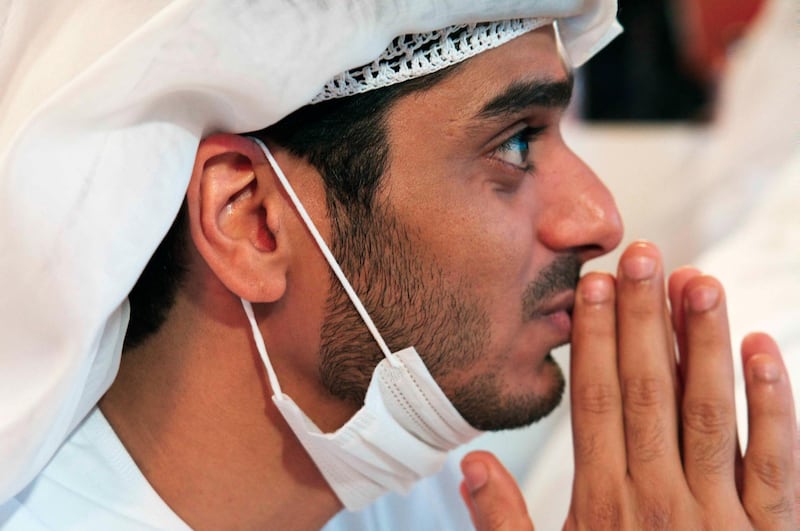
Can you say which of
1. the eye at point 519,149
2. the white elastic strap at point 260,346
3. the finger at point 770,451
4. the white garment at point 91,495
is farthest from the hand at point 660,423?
the white garment at point 91,495

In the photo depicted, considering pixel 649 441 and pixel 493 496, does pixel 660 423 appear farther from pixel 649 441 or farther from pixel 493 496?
pixel 493 496

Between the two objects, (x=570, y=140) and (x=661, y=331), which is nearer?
(x=661, y=331)

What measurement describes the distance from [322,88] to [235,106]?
0.10m

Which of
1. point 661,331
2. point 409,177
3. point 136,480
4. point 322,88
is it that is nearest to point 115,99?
point 322,88

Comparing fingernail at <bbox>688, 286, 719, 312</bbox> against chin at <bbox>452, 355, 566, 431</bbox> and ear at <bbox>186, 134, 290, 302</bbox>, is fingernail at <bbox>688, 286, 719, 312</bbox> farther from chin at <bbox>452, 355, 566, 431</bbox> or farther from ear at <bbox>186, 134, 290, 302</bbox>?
ear at <bbox>186, 134, 290, 302</bbox>

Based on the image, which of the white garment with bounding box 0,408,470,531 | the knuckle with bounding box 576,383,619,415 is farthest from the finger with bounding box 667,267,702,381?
the white garment with bounding box 0,408,470,531

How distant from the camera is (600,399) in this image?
1109mm

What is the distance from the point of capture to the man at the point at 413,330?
3.34 feet

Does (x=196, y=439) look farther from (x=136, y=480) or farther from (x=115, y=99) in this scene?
(x=115, y=99)

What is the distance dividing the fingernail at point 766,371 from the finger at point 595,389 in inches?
6.3

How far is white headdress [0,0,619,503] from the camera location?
86 centimetres

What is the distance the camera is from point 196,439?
3.56ft

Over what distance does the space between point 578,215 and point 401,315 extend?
0.25m

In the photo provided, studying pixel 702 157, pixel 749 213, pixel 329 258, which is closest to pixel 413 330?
pixel 329 258
